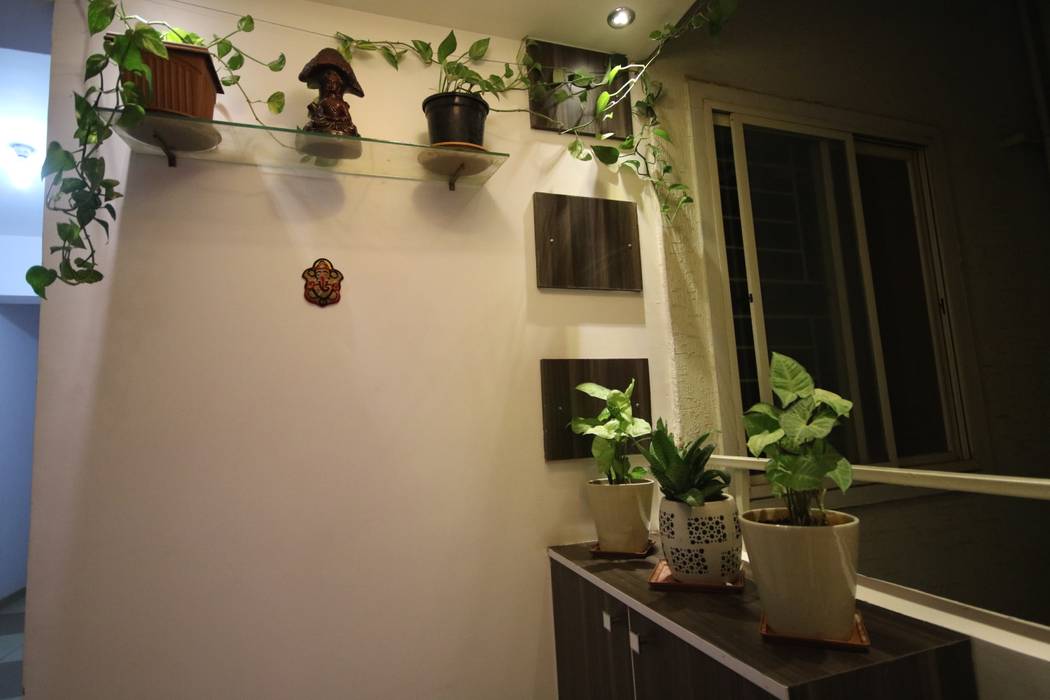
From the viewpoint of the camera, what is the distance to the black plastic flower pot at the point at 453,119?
1.54 metres

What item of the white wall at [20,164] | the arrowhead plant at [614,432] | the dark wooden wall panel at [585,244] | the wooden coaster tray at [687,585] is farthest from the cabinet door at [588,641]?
the white wall at [20,164]

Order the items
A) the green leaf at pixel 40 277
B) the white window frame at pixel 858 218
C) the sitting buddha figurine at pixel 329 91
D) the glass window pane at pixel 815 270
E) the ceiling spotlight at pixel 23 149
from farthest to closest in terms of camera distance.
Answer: the ceiling spotlight at pixel 23 149 < the glass window pane at pixel 815 270 < the white window frame at pixel 858 218 < the sitting buddha figurine at pixel 329 91 < the green leaf at pixel 40 277

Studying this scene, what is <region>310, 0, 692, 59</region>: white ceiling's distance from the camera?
1.67m

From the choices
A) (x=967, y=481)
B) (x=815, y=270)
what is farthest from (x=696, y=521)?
(x=815, y=270)

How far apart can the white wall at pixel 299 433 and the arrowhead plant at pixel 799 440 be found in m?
0.81

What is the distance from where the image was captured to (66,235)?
1.19 meters

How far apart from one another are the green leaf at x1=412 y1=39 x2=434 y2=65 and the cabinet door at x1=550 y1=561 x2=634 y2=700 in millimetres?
1688

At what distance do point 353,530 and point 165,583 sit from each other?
47 cm

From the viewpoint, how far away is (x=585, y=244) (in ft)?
5.97

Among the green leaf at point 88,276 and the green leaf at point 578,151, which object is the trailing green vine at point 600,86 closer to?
the green leaf at point 578,151

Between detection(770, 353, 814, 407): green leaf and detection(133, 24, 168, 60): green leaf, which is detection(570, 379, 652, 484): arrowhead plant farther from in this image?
detection(133, 24, 168, 60): green leaf

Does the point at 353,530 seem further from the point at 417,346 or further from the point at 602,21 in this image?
the point at 602,21

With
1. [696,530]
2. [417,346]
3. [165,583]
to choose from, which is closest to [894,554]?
[696,530]

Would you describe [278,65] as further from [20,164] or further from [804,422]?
[20,164]
